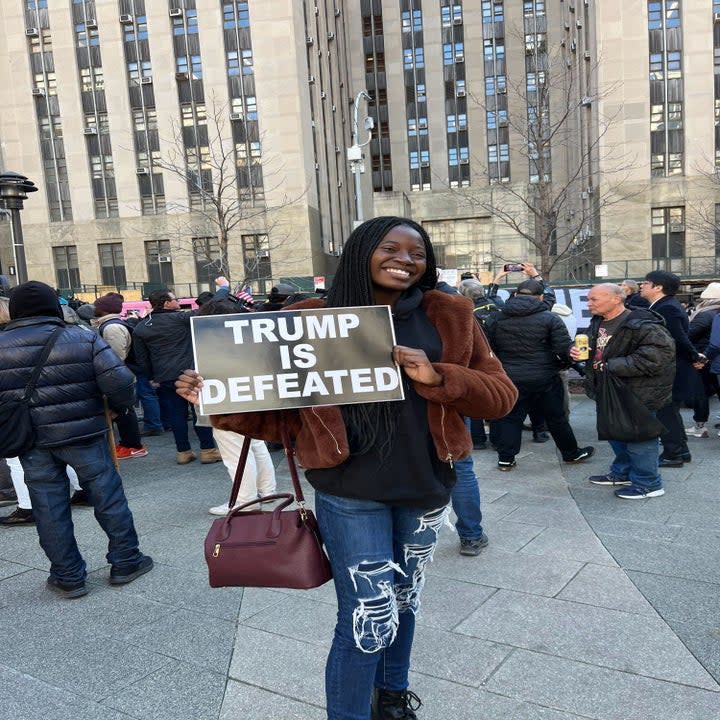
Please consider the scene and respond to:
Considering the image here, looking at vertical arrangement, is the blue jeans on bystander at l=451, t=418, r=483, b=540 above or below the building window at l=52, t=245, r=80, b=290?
below

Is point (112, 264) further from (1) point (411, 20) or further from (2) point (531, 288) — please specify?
(2) point (531, 288)

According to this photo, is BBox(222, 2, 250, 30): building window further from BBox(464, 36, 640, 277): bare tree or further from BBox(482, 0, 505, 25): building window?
BBox(482, 0, 505, 25): building window

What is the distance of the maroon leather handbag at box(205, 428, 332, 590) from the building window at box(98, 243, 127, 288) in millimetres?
41849

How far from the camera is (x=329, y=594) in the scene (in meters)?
3.80

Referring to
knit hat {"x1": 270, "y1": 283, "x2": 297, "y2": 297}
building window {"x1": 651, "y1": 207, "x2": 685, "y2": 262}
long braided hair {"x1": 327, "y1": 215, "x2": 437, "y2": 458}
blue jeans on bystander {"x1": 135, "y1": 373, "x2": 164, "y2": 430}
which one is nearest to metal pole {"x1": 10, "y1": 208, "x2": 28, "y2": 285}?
blue jeans on bystander {"x1": 135, "y1": 373, "x2": 164, "y2": 430}

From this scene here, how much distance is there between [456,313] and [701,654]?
7.21ft

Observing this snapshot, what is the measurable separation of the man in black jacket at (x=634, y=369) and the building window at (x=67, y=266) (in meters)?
41.5

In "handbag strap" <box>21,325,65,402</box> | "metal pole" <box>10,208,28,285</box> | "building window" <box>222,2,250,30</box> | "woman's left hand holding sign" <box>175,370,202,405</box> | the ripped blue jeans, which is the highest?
"building window" <box>222,2,250,30</box>

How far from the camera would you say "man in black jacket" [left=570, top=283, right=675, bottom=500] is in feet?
17.3

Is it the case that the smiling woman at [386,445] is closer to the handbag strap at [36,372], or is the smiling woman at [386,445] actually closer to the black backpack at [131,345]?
the handbag strap at [36,372]

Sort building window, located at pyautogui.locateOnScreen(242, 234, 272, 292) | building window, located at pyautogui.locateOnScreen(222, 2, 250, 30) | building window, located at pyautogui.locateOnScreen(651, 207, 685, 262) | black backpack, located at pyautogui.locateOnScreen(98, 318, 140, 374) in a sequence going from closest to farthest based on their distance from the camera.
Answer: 1. black backpack, located at pyautogui.locateOnScreen(98, 318, 140, 374)
2. building window, located at pyautogui.locateOnScreen(651, 207, 685, 262)
3. building window, located at pyautogui.locateOnScreen(222, 2, 250, 30)
4. building window, located at pyautogui.locateOnScreen(242, 234, 272, 292)

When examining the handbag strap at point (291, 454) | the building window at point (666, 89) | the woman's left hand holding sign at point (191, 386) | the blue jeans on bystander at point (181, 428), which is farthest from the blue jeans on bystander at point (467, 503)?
the building window at point (666, 89)

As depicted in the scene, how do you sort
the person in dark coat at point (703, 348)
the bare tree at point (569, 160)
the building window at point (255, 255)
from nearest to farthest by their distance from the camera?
the person in dark coat at point (703, 348)
the bare tree at point (569, 160)
the building window at point (255, 255)

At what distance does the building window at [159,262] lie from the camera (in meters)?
40.3
